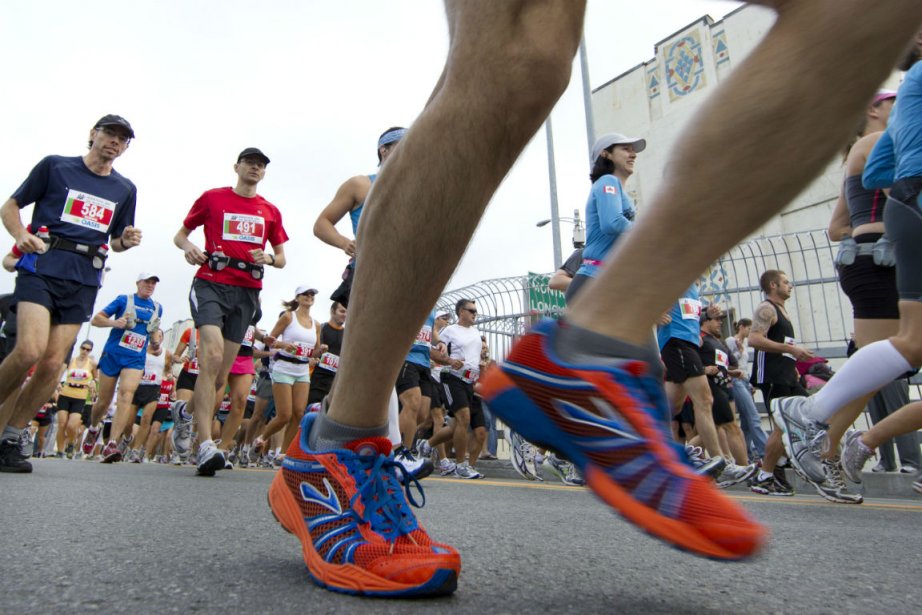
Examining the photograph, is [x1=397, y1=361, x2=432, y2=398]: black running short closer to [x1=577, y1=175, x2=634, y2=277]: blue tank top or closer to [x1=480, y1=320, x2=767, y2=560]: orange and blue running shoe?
[x1=577, y1=175, x2=634, y2=277]: blue tank top

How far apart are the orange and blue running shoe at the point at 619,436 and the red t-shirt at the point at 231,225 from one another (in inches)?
196

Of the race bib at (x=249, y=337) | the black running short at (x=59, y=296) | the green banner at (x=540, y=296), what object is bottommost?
the black running short at (x=59, y=296)

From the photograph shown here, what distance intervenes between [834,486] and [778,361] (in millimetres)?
2980

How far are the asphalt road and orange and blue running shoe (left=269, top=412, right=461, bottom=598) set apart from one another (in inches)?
1.2

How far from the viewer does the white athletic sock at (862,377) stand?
122 inches

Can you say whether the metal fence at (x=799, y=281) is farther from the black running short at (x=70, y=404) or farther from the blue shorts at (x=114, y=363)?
the black running short at (x=70, y=404)

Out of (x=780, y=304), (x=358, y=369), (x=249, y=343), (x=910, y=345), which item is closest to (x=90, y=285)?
(x=249, y=343)

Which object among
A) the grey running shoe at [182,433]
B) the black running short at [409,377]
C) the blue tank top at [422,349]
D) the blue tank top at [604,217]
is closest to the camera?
the blue tank top at [604,217]

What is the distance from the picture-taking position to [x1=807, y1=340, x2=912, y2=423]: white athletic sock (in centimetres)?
311

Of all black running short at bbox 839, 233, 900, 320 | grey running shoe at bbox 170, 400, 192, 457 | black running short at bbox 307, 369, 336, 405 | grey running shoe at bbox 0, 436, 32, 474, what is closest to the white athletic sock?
black running short at bbox 839, 233, 900, 320

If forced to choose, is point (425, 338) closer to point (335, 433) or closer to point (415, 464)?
point (415, 464)

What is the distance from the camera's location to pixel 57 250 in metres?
4.73

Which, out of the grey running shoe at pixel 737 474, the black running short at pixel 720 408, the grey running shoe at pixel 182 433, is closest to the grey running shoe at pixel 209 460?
the grey running shoe at pixel 737 474

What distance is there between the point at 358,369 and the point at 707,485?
600 mm
